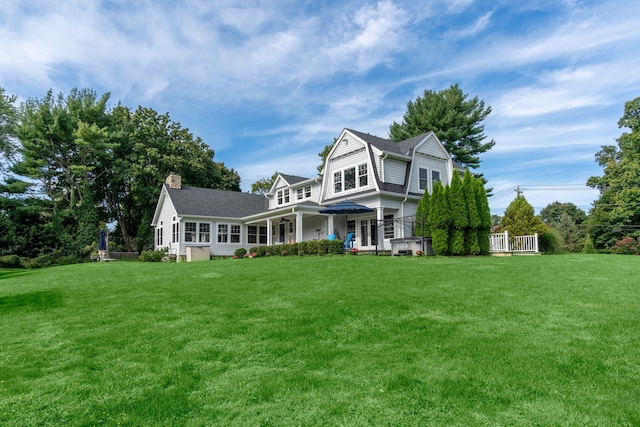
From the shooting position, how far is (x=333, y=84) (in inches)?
755

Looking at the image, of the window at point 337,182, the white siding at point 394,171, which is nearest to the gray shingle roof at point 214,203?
the window at point 337,182

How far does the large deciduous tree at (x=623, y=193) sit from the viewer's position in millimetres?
27219

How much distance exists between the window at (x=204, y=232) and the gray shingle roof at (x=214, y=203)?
79cm

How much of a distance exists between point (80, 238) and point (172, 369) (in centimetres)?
2949

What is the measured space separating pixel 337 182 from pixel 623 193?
21267 millimetres

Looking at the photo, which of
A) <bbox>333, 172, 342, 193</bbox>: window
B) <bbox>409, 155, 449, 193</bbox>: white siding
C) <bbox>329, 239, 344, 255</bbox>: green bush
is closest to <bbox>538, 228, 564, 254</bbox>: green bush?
<bbox>409, 155, 449, 193</bbox>: white siding

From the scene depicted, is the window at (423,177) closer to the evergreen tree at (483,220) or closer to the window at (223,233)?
the evergreen tree at (483,220)

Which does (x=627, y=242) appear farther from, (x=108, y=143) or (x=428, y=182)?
(x=108, y=143)

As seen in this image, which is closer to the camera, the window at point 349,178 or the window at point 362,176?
the window at point 362,176

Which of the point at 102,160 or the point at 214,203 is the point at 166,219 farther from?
the point at 102,160

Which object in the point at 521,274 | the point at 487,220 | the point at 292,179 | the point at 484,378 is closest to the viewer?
the point at 484,378

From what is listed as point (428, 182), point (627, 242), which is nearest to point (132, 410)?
point (428, 182)

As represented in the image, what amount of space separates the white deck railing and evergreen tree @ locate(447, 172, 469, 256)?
125 inches

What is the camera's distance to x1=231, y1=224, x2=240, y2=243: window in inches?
1097
